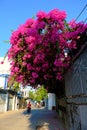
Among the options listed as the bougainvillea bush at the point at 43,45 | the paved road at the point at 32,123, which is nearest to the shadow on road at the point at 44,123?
the paved road at the point at 32,123

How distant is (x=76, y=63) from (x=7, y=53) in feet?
9.83

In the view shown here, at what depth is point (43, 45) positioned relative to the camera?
23.2ft

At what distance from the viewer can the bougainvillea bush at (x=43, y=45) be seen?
707cm

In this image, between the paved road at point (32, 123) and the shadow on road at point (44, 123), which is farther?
the paved road at point (32, 123)

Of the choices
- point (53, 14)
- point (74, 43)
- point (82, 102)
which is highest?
point (53, 14)

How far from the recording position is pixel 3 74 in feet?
112

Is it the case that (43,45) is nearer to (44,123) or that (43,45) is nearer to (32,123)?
(44,123)

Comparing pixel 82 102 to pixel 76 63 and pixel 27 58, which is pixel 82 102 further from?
pixel 27 58

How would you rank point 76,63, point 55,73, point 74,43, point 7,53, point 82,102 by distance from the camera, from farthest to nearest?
point 7,53 → point 55,73 → point 74,43 → point 76,63 → point 82,102

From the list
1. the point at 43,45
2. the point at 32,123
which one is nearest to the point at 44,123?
the point at 32,123

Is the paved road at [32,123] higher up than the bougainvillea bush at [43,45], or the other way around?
the bougainvillea bush at [43,45]

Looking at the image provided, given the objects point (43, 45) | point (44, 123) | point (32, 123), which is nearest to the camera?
point (43, 45)

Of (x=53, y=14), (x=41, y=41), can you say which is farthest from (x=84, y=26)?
(x=41, y=41)

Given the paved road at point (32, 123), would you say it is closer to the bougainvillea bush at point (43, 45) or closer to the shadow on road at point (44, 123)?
the shadow on road at point (44, 123)
